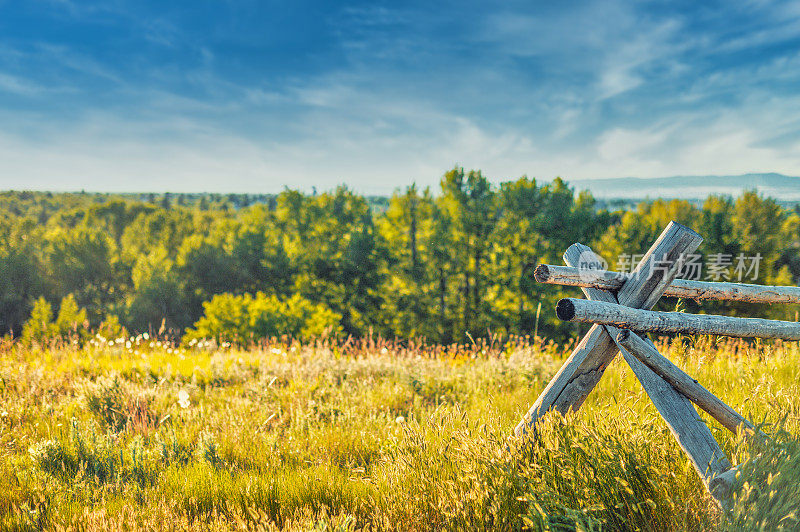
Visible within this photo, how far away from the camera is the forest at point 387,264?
24.4m

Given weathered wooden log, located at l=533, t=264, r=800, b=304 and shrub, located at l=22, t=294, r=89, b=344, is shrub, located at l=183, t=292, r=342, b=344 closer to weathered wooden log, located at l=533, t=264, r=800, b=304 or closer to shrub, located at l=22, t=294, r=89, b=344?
shrub, located at l=22, t=294, r=89, b=344

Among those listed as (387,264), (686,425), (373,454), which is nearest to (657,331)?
(686,425)

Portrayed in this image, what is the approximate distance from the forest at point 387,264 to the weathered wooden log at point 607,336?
17.9 metres

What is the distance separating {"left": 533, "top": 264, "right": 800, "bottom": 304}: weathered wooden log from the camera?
251 cm

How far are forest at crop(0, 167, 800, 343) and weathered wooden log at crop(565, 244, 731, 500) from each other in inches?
720

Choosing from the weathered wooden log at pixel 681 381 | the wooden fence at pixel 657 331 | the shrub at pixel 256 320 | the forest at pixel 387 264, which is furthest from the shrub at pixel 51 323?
the weathered wooden log at pixel 681 381

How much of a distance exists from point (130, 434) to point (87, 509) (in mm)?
1542

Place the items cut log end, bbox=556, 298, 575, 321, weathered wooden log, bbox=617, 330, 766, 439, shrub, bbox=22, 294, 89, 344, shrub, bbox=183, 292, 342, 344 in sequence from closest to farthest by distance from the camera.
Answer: cut log end, bbox=556, 298, 575, 321
weathered wooden log, bbox=617, 330, 766, 439
shrub, bbox=183, 292, 342, 344
shrub, bbox=22, 294, 89, 344

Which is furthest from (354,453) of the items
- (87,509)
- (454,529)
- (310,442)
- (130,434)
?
(130,434)

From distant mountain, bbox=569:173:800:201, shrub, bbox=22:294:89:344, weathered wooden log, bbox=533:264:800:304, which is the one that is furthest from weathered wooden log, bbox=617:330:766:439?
shrub, bbox=22:294:89:344

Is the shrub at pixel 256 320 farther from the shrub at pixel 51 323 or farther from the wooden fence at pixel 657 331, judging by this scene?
the wooden fence at pixel 657 331

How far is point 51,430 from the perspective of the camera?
156 inches

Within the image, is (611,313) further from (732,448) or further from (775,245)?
(775,245)

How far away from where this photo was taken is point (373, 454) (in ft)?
11.4
